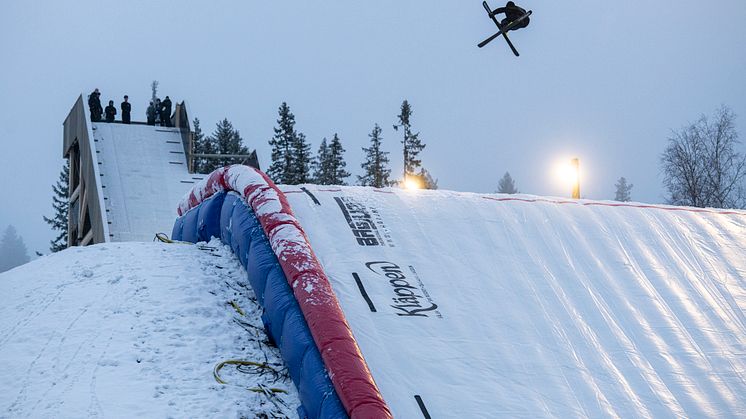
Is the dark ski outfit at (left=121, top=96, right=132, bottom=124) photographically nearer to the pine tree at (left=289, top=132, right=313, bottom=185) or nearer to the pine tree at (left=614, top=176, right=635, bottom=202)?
the pine tree at (left=289, top=132, right=313, bottom=185)

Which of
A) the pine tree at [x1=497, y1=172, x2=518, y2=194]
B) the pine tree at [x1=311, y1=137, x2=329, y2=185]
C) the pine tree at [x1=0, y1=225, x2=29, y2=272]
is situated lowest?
the pine tree at [x1=0, y1=225, x2=29, y2=272]

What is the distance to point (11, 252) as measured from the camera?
13000cm

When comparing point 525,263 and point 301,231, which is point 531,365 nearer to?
point 525,263

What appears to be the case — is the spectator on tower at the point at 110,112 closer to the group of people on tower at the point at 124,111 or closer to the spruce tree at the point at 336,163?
the group of people on tower at the point at 124,111

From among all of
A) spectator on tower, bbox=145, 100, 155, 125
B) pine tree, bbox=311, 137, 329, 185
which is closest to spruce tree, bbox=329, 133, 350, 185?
pine tree, bbox=311, 137, 329, 185

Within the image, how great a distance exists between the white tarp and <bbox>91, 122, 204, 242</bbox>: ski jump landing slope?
25.3 feet

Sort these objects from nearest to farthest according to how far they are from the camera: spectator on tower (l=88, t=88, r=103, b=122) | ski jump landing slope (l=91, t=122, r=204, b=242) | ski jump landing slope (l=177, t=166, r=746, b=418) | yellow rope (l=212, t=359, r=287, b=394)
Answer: yellow rope (l=212, t=359, r=287, b=394)
ski jump landing slope (l=177, t=166, r=746, b=418)
ski jump landing slope (l=91, t=122, r=204, b=242)
spectator on tower (l=88, t=88, r=103, b=122)

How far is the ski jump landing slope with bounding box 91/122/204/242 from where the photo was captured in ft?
52.2

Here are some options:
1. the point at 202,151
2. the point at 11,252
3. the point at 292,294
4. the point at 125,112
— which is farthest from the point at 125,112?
the point at 11,252

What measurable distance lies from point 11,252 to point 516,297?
14052 cm

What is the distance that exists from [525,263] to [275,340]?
3.42 meters

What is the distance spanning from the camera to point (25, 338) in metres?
6.83

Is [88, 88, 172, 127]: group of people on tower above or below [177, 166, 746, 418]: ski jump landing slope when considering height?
above

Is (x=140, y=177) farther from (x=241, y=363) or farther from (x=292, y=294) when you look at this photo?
(x=241, y=363)
